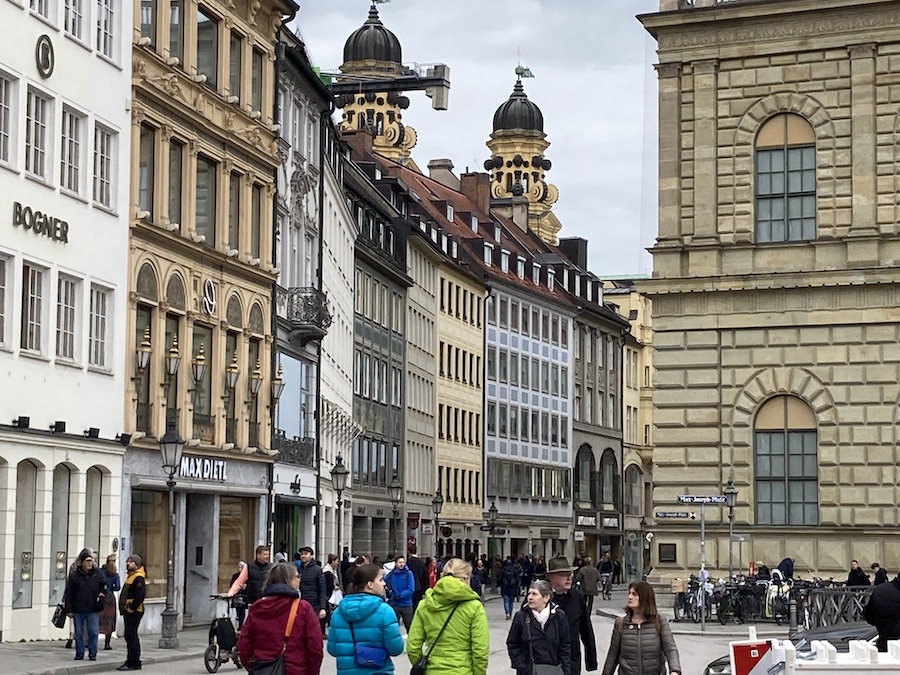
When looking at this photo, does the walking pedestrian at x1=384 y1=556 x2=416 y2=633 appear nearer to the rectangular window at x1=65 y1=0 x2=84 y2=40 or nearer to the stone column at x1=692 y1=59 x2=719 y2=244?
the rectangular window at x1=65 y1=0 x2=84 y2=40

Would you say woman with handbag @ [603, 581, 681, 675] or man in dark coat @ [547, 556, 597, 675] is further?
man in dark coat @ [547, 556, 597, 675]

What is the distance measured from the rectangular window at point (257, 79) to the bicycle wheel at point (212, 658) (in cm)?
2109

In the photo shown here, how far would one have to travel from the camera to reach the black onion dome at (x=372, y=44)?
145750 millimetres

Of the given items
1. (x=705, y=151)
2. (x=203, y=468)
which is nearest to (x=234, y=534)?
(x=203, y=468)

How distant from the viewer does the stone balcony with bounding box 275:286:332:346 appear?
49.4m

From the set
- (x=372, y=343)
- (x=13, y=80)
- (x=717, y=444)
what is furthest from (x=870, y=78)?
(x=372, y=343)

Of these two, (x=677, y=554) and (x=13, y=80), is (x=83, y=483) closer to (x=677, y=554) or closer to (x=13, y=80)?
(x=13, y=80)

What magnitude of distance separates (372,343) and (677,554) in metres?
32.0

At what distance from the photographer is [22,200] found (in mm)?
33094

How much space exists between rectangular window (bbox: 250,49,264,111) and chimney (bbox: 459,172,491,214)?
62968 millimetres

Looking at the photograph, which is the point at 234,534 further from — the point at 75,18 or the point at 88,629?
the point at 88,629

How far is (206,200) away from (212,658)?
57.0 ft

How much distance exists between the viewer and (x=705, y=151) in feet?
143

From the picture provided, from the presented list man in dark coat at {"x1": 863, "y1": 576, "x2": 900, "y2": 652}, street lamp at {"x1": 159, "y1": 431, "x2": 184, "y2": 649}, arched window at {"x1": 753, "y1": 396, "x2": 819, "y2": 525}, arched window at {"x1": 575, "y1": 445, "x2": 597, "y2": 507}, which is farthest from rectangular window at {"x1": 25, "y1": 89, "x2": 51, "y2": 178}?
arched window at {"x1": 575, "y1": 445, "x2": 597, "y2": 507}
